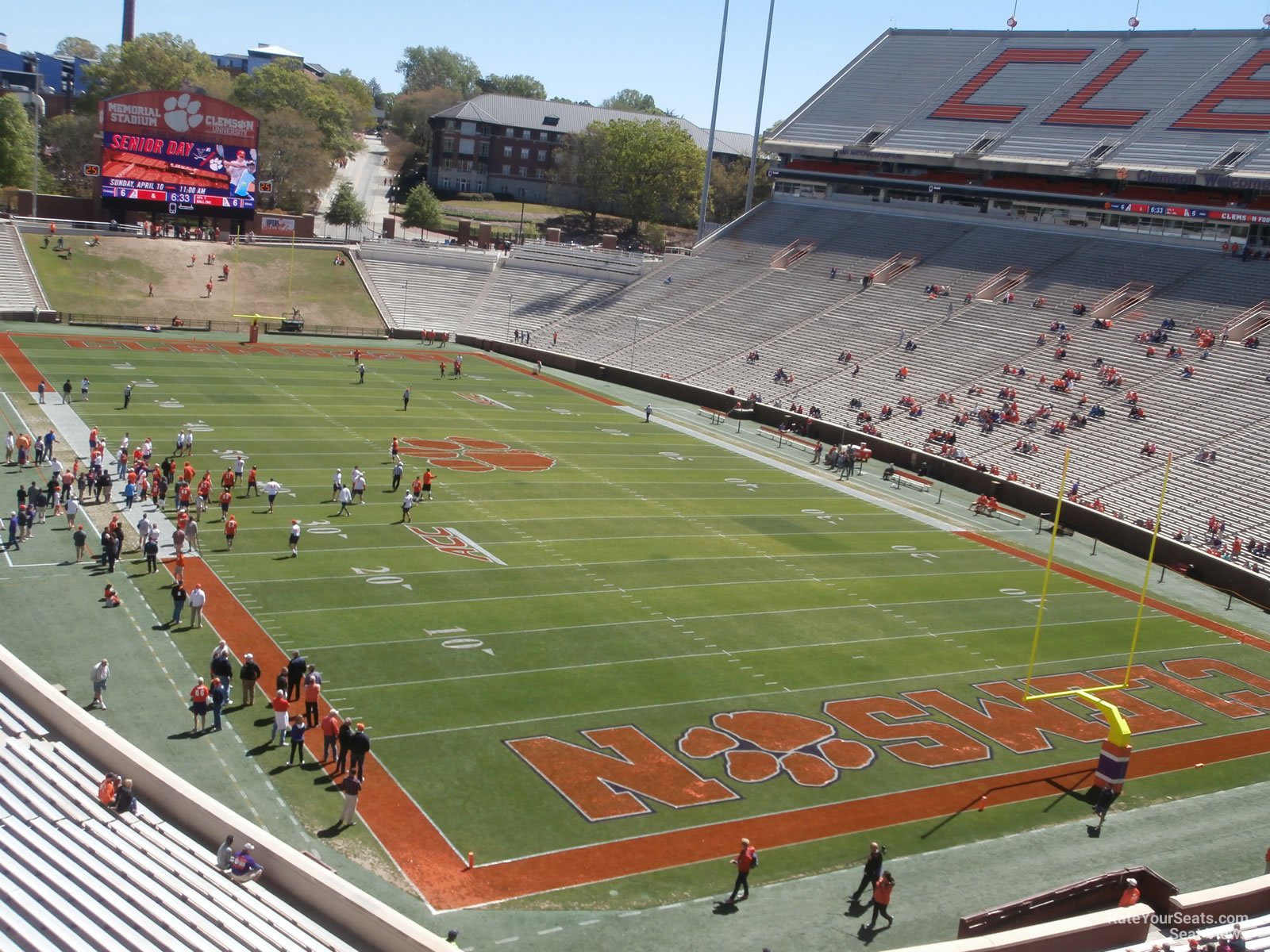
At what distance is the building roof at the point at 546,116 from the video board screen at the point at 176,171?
55963 mm

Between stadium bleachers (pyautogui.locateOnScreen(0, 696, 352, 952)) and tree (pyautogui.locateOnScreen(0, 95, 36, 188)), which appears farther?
tree (pyautogui.locateOnScreen(0, 95, 36, 188))

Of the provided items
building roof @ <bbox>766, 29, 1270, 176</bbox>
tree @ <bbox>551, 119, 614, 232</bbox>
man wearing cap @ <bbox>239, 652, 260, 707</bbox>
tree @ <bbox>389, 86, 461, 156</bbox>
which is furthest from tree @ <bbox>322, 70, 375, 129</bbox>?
man wearing cap @ <bbox>239, 652, 260, 707</bbox>

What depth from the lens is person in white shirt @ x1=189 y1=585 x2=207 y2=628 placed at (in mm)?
21891

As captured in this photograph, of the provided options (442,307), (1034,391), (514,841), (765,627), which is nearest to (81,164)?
(442,307)

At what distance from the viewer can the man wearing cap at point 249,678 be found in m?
19.0

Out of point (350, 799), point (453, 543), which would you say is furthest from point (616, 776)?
point (453, 543)

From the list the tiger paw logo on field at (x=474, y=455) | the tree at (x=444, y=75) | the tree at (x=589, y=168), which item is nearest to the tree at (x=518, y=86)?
the tree at (x=444, y=75)

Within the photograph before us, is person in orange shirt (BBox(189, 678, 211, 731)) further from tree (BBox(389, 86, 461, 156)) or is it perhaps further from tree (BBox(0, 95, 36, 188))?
tree (BBox(389, 86, 461, 156))

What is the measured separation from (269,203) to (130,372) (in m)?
48.3

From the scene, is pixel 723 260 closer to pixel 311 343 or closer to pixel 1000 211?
pixel 1000 211

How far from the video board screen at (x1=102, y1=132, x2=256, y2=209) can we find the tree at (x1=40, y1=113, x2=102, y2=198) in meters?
25.2

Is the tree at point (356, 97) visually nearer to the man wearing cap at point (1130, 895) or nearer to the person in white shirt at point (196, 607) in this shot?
the person in white shirt at point (196, 607)

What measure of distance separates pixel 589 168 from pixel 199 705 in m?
91.5

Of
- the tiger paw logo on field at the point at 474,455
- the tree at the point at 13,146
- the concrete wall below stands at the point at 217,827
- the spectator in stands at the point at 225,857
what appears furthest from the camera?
Answer: the tree at the point at 13,146
